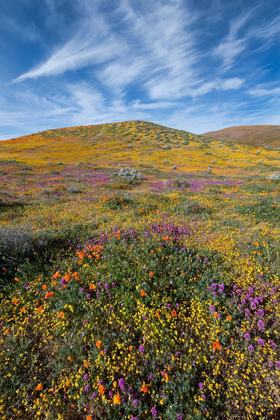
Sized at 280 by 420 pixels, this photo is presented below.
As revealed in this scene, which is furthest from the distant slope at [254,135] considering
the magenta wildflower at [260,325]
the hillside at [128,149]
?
the magenta wildflower at [260,325]

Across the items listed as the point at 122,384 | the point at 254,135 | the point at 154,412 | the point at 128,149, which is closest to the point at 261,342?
the point at 154,412

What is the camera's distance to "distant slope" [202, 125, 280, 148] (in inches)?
5221

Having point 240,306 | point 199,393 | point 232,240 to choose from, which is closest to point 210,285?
point 240,306

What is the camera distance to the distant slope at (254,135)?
13262 centimetres

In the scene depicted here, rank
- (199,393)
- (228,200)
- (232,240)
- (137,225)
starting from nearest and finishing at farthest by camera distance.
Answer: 1. (199,393)
2. (232,240)
3. (137,225)
4. (228,200)

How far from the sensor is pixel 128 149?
63594 mm

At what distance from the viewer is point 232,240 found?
5953mm

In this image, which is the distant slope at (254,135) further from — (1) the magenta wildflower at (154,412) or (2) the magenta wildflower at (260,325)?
(1) the magenta wildflower at (154,412)

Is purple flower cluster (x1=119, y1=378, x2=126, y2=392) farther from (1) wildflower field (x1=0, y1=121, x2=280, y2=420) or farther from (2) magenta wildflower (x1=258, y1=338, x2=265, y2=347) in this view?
(2) magenta wildflower (x1=258, y1=338, x2=265, y2=347)

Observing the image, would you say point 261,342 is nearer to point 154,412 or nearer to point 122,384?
point 154,412

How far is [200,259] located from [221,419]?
9.55 ft

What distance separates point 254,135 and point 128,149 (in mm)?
136334

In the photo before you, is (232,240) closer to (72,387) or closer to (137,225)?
(137,225)

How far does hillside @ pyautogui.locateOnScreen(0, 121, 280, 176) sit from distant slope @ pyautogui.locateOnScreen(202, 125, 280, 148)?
3160 inches
